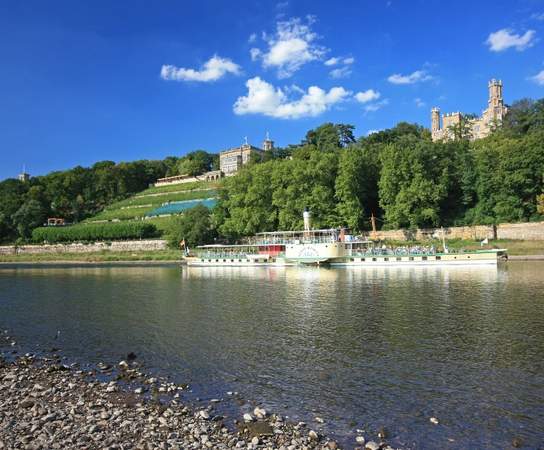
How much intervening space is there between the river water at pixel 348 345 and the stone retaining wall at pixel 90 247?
194ft

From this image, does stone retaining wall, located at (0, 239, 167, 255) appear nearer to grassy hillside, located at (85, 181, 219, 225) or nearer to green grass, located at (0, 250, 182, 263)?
green grass, located at (0, 250, 182, 263)

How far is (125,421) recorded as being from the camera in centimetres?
1207

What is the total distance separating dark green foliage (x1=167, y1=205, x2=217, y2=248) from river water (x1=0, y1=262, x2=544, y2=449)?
46259 mm

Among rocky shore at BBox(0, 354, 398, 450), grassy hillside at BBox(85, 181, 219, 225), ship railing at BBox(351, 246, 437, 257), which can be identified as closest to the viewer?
rocky shore at BBox(0, 354, 398, 450)

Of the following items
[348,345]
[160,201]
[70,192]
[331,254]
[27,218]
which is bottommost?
[348,345]

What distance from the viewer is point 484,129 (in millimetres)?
145125

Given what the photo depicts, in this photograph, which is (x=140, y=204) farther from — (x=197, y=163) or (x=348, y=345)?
A: (x=348, y=345)

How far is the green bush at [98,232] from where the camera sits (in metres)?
104

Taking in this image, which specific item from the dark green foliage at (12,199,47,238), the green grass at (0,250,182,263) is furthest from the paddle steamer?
the dark green foliage at (12,199,47,238)

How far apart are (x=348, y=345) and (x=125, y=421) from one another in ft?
35.8

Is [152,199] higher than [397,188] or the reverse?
higher

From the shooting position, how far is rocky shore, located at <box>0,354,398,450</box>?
10.8 meters

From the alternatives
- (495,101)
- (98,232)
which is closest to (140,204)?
(98,232)

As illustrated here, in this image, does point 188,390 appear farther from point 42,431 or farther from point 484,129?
point 484,129
